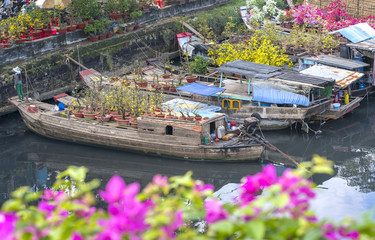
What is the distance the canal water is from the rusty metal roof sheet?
2.44m

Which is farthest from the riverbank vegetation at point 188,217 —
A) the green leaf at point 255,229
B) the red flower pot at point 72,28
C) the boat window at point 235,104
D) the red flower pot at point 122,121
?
the red flower pot at point 72,28

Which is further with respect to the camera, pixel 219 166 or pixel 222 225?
pixel 219 166

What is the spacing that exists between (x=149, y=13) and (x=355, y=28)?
10592 mm

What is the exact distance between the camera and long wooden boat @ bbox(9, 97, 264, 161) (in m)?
16.6

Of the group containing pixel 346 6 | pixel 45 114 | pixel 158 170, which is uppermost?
pixel 346 6

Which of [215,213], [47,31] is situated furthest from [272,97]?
[215,213]

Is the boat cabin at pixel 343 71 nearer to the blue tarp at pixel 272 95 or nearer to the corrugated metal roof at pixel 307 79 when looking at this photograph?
the corrugated metal roof at pixel 307 79

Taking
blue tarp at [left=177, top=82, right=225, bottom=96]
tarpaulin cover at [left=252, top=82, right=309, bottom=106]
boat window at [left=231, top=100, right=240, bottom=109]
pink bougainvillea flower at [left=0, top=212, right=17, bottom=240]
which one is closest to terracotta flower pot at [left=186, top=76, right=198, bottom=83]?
blue tarp at [left=177, top=82, right=225, bottom=96]

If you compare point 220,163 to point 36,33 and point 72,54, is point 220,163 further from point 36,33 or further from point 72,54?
point 36,33

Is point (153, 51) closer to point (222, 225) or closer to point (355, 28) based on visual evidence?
point (355, 28)

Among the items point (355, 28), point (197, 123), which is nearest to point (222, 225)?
point (197, 123)

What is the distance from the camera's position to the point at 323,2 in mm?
29312

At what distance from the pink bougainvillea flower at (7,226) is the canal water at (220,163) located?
412 inches

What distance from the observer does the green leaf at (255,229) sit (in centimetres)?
399
